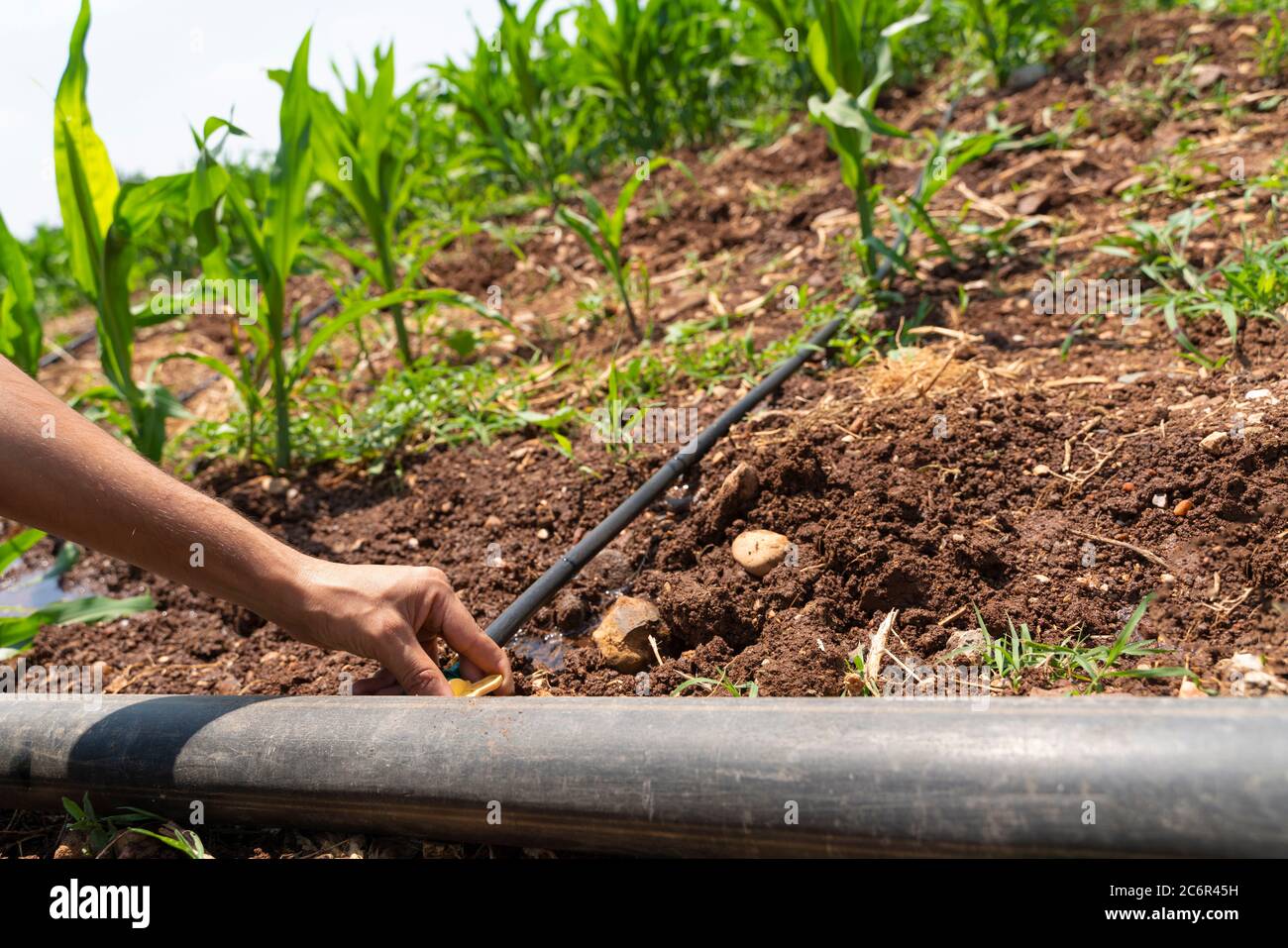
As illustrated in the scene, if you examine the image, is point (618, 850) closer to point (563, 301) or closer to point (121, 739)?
point (121, 739)

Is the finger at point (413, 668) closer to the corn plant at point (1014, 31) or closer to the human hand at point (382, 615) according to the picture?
the human hand at point (382, 615)

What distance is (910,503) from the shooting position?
1.80m

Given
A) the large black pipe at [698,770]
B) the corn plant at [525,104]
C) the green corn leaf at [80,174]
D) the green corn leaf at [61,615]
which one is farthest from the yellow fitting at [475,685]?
the corn plant at [525,104]

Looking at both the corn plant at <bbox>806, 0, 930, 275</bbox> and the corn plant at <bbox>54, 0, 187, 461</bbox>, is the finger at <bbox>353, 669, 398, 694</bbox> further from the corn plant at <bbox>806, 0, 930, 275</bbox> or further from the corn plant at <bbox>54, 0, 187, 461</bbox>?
the corn plant at <bbox>806, 0, 930, 275</bbox>

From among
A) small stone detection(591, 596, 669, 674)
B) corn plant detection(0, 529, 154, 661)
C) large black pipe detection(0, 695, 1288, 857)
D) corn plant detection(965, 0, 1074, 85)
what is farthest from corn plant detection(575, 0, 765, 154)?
large black pipe detection(0, 695, 1288, 857)

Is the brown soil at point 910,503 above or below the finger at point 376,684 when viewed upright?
above

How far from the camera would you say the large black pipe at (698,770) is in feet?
3.11

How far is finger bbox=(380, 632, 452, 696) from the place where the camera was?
1.42m

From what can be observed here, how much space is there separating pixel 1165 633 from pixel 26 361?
2.65 metres

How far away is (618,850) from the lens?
3.91ft

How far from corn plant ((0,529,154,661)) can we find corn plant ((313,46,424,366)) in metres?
1.17

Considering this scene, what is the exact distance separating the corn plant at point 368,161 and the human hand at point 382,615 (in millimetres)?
1680

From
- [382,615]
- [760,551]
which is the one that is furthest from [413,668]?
[760,551]
